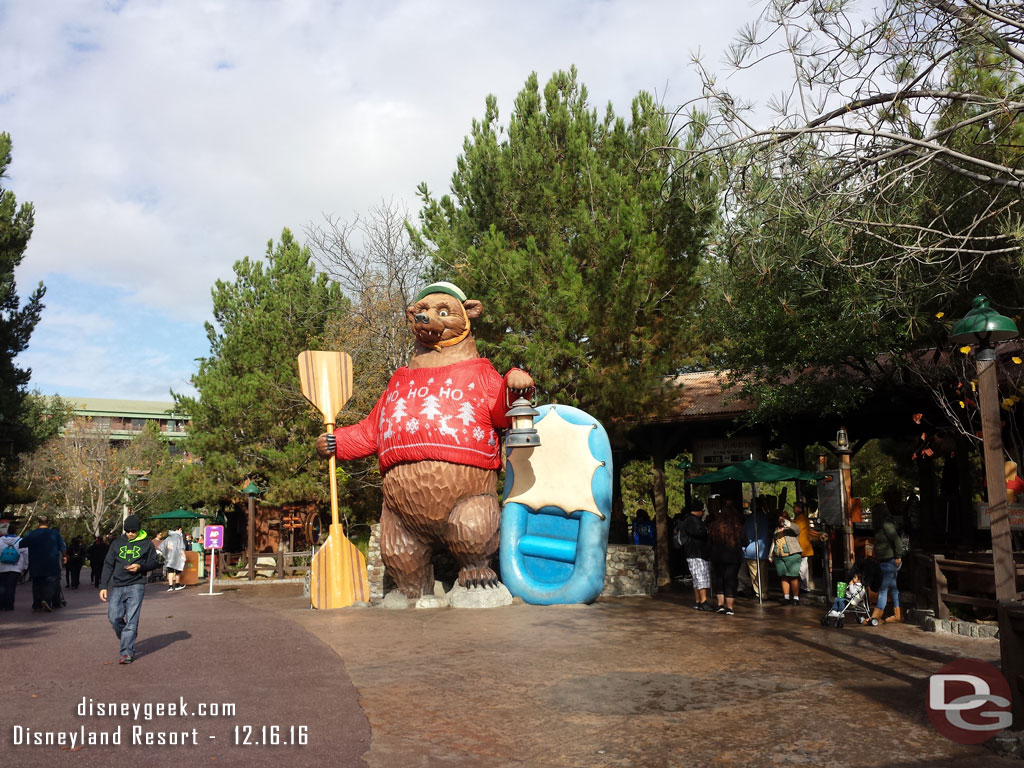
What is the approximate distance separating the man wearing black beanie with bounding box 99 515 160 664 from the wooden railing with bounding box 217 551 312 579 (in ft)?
37.9

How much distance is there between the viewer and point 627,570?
1180 cm

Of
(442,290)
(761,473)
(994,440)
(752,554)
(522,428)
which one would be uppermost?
(442,290)

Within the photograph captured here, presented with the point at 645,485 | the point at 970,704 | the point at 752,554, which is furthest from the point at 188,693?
the point at 645,485

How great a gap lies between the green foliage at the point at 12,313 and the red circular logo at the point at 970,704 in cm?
1879

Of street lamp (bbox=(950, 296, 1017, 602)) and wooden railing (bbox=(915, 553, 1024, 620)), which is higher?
street lamp (bbox=(950, 296, 1017, 602))

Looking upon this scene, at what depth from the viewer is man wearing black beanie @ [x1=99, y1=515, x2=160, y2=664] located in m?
6.90

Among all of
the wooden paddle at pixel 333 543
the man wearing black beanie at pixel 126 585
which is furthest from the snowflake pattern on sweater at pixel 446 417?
the man wearing black beanie at pixel 126 585

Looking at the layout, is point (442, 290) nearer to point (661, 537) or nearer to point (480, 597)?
point (480, 597)

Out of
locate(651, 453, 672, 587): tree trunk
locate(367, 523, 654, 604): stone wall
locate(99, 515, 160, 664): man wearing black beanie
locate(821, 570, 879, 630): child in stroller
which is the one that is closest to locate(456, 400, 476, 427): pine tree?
locate(367, 523, 654, 604): stone wall

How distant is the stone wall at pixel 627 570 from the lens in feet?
38.7

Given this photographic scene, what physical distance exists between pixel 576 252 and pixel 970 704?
33.6 ft

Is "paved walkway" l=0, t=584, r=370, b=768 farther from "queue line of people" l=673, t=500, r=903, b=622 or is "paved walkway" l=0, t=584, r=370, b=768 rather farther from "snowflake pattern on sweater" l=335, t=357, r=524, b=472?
"queue line of people" l=673, t=500, r=903, b=622

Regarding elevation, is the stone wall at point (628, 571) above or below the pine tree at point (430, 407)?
below

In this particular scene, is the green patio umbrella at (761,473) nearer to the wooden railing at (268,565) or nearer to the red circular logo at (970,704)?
the red circular logo at (970,704)
